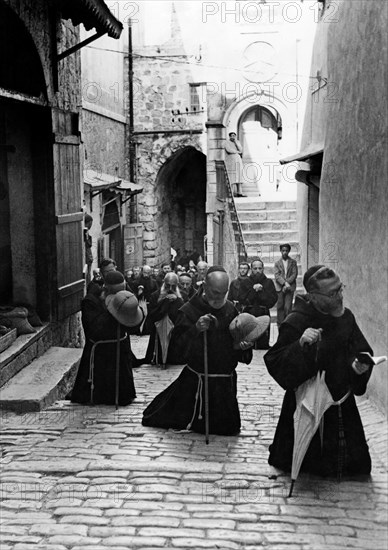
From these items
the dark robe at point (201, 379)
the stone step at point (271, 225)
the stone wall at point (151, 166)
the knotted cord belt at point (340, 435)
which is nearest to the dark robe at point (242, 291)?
the stone step at point (271, 225)

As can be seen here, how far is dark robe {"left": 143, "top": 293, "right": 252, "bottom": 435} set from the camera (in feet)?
24.0

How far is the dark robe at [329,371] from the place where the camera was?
18.8 ft

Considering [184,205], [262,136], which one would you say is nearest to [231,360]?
[184,205]

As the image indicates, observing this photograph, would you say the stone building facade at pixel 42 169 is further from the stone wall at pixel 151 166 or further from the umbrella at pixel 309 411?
the stone wall at pixel 151 166

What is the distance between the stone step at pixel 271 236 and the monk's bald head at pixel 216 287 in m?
11.7

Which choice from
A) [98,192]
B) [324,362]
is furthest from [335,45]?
[98,192]

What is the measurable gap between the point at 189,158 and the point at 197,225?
3.11m

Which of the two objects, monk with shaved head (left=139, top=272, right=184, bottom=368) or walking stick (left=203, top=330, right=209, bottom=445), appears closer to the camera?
walking stick (left=203, top=330, right=209, bottom=445)

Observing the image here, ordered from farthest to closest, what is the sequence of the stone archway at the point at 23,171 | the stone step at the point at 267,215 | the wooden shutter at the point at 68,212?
the stone step at the point at 267,215 < the wooden shutter at the point at 68,212 < the stone archway at the point at 23,171

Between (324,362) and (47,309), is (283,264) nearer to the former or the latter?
(47,309)

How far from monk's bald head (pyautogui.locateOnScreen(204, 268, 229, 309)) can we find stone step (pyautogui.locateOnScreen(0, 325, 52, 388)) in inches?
106

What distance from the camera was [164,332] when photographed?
38.6 ft

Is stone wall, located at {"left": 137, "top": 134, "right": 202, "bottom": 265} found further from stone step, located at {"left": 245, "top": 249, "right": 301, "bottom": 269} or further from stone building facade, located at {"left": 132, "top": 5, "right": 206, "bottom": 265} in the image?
stone step, located at {"left": 245, "top": 249, "right": 301, "bottom": 269}

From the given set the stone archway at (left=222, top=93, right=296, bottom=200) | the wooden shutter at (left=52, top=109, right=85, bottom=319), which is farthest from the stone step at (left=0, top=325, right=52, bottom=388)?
the stone archway at (left=222, top=93, right=296, bottom=200)
